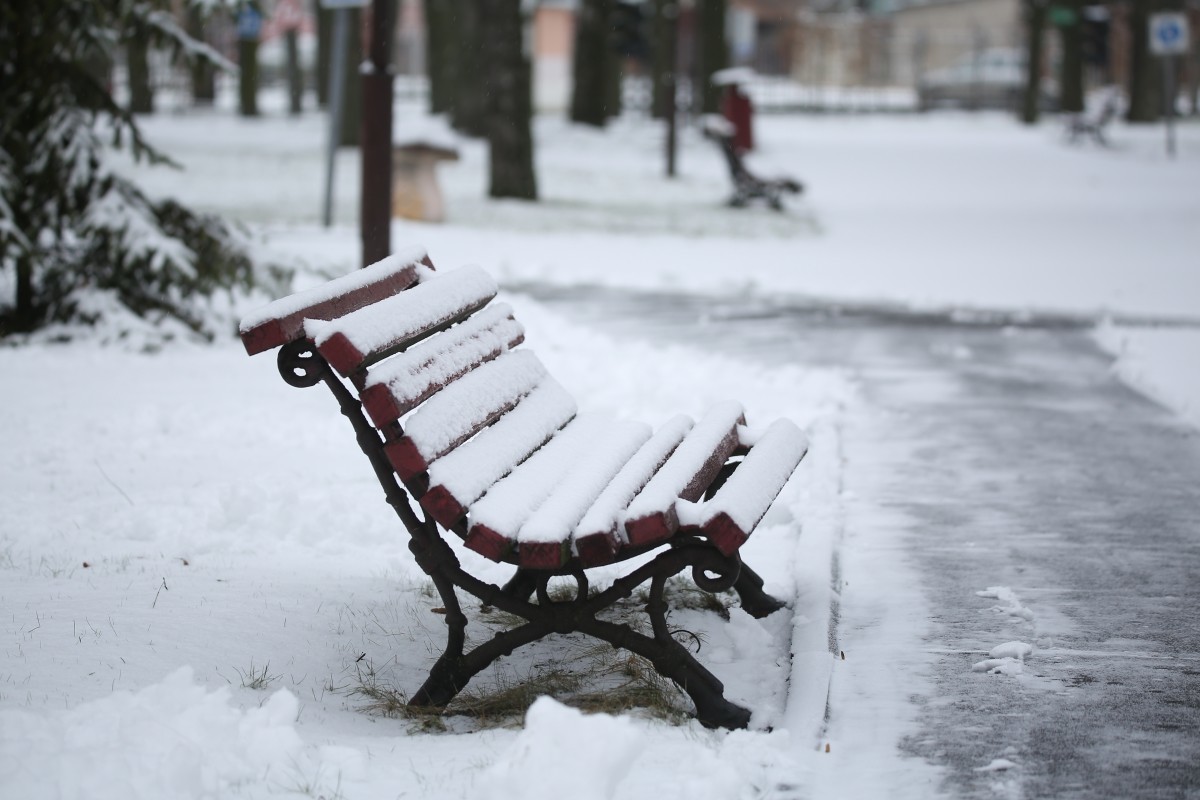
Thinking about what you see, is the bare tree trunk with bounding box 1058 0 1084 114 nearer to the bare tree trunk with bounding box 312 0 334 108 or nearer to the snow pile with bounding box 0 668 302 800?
the bare tree trunk with bounding box 312 0 334 108

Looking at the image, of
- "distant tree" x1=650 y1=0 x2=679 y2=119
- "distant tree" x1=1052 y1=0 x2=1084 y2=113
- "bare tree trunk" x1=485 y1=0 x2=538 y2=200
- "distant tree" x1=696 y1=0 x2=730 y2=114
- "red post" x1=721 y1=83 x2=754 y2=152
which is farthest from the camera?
"distant tree" x1=1052 y1=0 x2=1084 y2=113

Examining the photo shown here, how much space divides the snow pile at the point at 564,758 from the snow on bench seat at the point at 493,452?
0.68 metres

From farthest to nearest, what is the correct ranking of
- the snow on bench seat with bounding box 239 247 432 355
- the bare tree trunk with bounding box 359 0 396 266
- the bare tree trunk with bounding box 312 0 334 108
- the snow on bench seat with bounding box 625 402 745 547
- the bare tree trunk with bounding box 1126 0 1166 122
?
the bare tree trunk with bounding box 312 0 334 108, the bare tree trunk with bounding box 1126 0 1166 122, the bare tree trunk with bounding box 359 0 396 266, the snow on bench seat with bounding box 625 402 745 547, the snow on bench seat with bounding box 239 247 432 355

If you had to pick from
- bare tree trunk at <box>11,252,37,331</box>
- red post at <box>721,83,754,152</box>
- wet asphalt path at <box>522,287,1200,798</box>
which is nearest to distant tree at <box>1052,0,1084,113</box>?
red post at <box>721,83,754,152</box>

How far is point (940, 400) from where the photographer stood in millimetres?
8102

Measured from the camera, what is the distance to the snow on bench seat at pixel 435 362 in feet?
11.9

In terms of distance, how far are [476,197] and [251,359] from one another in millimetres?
12140

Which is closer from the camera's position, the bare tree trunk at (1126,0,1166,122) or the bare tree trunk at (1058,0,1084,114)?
the bare tree trunk at (1126,0,1166,122)

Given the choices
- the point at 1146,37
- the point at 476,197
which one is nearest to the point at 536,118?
the point at 1146,37

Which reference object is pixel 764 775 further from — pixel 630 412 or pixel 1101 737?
pixel 630 412

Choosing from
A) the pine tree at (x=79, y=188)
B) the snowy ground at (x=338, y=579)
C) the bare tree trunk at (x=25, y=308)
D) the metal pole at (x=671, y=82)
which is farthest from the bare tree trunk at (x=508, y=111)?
the bare tree trunk at (x=25, y=308)

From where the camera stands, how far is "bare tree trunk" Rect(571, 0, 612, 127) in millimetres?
33250

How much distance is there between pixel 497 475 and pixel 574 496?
0.23m

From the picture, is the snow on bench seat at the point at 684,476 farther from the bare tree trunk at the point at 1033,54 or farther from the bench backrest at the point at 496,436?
the bare tree trunk at the point at 1033,54
